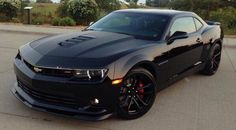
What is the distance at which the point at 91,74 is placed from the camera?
3916 millimetres

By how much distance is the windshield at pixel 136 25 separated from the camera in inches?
204

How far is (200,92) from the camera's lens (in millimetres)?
5680

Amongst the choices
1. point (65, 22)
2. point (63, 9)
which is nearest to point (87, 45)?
point (65, 22)

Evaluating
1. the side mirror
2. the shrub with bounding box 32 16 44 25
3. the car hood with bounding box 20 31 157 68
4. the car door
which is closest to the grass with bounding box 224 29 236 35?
the car door

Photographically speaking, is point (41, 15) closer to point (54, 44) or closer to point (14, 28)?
point (14, 28)

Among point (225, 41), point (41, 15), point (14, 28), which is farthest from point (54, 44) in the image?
point (41, 15)

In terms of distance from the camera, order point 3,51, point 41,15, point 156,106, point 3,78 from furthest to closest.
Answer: point 41,15, point 3,51, point 3,78, point 156,106

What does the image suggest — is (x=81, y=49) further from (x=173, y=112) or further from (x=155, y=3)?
(x=155, y=3)

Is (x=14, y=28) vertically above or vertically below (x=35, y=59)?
below

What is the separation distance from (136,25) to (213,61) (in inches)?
90.5

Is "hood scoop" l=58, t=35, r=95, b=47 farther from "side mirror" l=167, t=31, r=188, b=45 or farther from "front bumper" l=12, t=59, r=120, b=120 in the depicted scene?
"side mirror" l=167, t=31, r=188, b=45

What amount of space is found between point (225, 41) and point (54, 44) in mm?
8137

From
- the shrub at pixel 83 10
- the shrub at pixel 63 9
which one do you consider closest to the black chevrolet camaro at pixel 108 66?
the shrub at pixel 83 10

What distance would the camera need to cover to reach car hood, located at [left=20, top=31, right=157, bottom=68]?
13.2 ft
